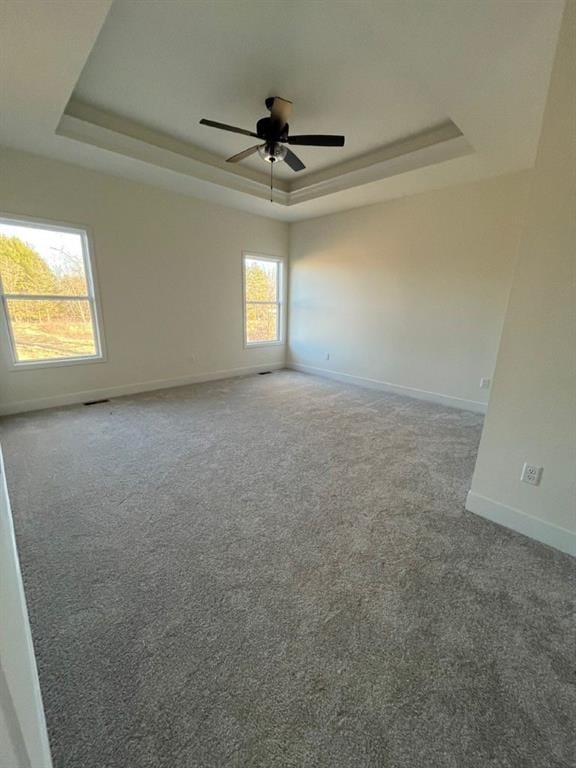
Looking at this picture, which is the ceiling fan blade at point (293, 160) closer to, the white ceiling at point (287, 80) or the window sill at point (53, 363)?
the white ceiling at point (287, 80)

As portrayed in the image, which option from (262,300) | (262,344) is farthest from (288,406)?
(262,300)

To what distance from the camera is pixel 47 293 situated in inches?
145

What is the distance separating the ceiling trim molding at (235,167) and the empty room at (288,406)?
0.03m

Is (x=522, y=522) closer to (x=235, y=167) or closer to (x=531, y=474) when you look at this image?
(x=531, y=474)

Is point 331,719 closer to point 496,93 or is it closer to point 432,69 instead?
point 432,69

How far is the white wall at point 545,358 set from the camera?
1583mm

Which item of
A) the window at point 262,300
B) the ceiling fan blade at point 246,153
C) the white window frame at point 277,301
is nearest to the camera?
the ceiling fan blade at point 246,153

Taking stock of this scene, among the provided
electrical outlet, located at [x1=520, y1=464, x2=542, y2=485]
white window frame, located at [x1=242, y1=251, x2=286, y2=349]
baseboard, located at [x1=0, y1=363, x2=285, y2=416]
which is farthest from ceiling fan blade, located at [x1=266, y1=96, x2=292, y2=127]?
baseboard, located at [x1=0, y1=363, x2=285, y2=416]

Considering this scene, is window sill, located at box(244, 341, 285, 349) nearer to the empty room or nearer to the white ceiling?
the empty room

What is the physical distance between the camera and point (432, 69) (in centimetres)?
208

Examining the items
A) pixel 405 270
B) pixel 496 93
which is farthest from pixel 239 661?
pixel 405 270

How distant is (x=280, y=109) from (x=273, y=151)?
306 mm

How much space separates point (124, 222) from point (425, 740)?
5.07 meters

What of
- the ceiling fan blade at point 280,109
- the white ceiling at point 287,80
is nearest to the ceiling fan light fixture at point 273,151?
the ceiling fan blade at point 280,109
